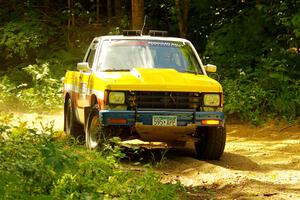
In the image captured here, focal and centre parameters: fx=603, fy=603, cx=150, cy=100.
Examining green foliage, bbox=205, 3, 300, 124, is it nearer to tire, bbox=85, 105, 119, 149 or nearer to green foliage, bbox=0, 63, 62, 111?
green foliage, bbox=0, 63, 62, 111

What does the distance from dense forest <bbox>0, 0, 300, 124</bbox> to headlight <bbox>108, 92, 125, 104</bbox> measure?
229 inches

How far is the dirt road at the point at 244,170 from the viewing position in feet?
23.2

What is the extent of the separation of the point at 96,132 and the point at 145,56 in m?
1.59

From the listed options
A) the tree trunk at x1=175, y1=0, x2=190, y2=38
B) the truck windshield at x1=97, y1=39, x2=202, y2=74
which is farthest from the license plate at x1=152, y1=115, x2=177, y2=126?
the tree trunk at x1=175, y1=0, x2=190, y2=38

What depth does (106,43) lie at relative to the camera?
979 centimetres

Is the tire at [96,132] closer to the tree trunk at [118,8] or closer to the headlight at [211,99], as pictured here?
the headlight at [211,99]

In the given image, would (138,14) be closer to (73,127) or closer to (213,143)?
(73,127)

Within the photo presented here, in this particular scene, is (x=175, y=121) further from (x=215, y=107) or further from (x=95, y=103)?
(x=95, y=103)

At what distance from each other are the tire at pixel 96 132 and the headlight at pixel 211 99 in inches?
54.3

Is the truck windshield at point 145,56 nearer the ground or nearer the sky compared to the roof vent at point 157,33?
nearer the ground

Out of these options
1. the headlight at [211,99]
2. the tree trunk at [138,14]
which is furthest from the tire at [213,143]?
the tree trunk at [138,14]

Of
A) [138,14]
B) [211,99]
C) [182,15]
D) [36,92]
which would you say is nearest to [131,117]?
[211,99]

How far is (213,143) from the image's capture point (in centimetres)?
905

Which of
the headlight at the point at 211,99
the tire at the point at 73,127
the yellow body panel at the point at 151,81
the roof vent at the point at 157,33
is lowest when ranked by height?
the tire at the point at 73,127
